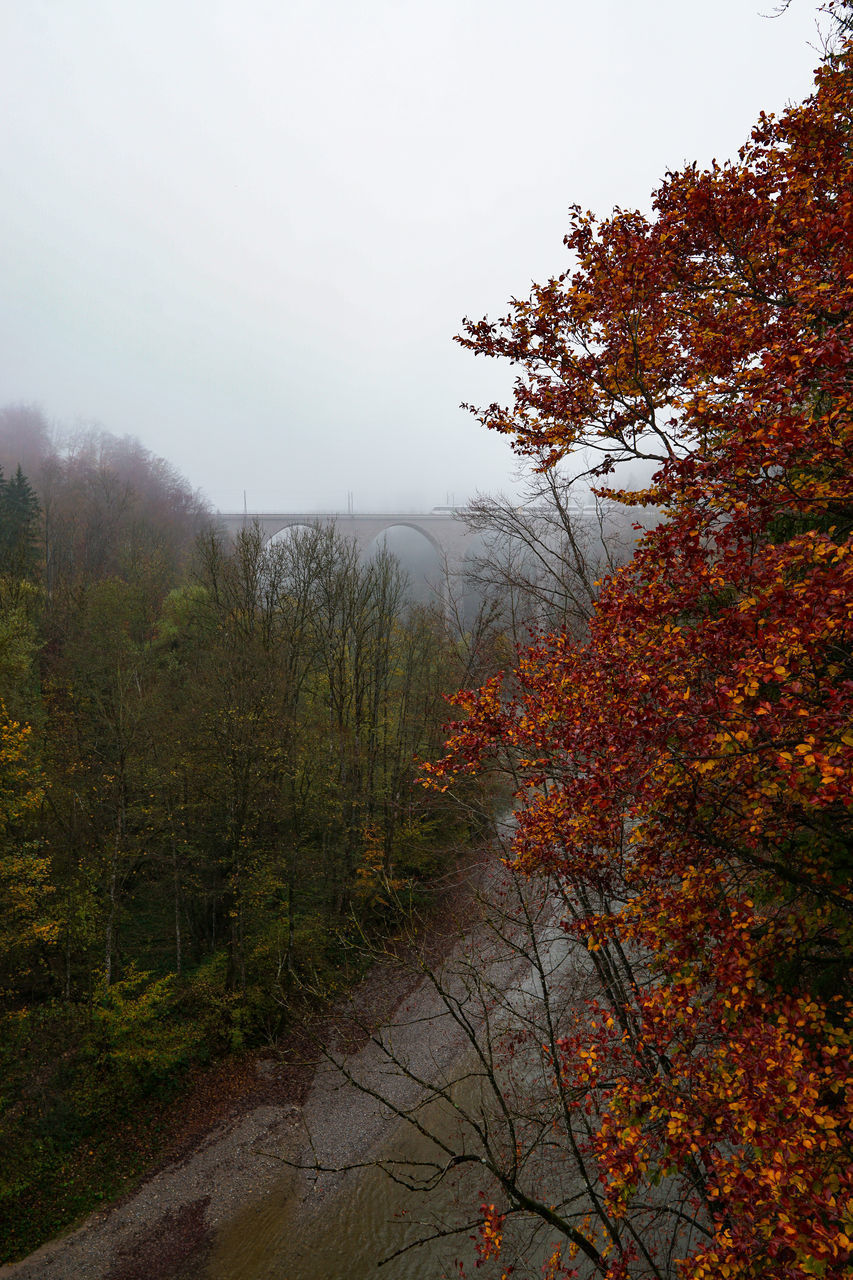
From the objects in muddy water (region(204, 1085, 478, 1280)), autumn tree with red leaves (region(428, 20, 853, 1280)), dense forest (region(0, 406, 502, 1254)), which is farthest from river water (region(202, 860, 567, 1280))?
autumn tree with red leaves (region(428, 20, 853, 1280))

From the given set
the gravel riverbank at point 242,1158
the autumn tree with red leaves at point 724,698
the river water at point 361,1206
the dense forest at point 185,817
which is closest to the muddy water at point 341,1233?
the river water at point 361,1206

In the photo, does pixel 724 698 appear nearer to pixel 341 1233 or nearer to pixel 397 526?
pixel 341 1233

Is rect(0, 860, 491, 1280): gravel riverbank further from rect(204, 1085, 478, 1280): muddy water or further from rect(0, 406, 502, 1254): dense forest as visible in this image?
rect(0, 406, 502, 1254): dense forest

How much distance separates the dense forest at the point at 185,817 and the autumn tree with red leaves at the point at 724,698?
12.6ft

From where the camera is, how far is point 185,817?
47.7ft

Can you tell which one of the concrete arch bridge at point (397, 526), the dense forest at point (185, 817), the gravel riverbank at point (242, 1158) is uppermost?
the concrete arch bridge at point (397, 526)

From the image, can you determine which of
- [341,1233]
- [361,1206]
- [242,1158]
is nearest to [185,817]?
[242,1158]

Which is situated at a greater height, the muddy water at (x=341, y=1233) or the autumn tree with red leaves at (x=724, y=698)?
the autumn tree with red leaves at (x=724, y=698)

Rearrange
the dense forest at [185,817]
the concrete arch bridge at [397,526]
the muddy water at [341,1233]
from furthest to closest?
the concrete arch bridge at [397,526], the dense forest at [185,817], the muddy water at [341,1233]

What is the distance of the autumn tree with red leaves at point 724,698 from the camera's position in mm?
3150

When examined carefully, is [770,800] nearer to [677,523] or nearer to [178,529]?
[677,523]

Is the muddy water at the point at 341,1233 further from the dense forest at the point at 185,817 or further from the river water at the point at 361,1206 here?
the dense forest at the point at 185,817

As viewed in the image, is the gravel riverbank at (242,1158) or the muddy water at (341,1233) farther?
the gravel riverbank at (242,1158)

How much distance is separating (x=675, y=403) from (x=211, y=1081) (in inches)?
562
